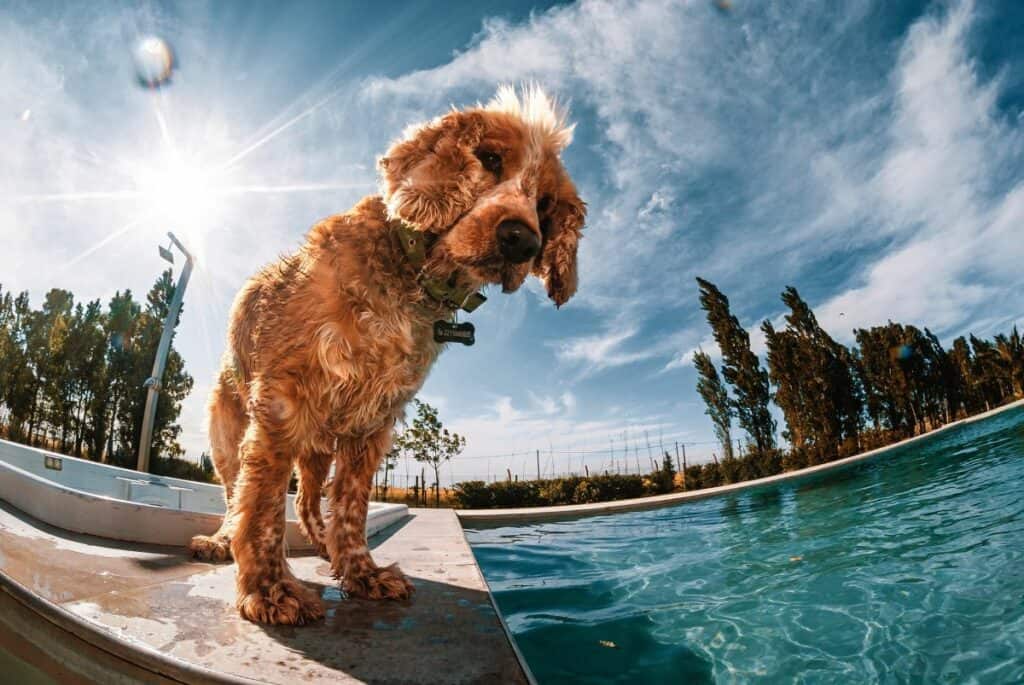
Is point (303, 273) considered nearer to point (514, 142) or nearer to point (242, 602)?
point (514, 142)

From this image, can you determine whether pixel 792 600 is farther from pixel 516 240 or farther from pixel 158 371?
pixel 158 371

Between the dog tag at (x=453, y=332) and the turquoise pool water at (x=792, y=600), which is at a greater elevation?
the dog tag at (x=453, y=332)

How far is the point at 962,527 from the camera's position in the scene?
5184mm

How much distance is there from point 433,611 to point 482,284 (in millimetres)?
1564

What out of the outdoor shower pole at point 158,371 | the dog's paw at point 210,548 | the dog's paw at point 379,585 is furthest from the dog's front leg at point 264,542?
the outdoor shower pole at point 158,371

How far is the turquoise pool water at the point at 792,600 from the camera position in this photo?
8.11 feet

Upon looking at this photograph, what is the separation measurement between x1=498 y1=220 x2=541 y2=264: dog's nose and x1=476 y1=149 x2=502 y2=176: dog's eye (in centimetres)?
50

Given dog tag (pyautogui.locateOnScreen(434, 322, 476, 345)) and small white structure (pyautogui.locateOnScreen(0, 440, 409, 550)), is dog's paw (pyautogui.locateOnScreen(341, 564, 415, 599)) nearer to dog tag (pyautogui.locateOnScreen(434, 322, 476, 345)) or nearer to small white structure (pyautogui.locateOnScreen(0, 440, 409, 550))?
dog tag (pyautogui.locateOnScreen(434, 322, 476, 345))

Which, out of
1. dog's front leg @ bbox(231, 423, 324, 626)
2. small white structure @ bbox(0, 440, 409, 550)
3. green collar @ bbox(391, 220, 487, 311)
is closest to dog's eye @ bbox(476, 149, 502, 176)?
green collar @ bbox(391, 220, 487, 311)

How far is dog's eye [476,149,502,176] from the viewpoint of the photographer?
2.52 metres

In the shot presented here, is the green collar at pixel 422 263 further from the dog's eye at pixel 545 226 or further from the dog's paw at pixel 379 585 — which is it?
the dog's paw at pixel 379 585

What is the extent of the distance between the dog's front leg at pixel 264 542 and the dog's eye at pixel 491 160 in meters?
1.78

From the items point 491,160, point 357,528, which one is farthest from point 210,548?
point 491,160

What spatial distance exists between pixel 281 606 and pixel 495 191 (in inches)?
83.9
